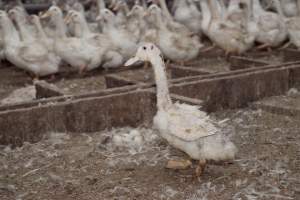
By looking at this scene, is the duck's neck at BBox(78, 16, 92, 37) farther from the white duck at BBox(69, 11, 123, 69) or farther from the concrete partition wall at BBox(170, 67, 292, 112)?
the concrete partition wall at BBox(170, 67, 292, 112)

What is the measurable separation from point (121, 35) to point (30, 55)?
1726mm

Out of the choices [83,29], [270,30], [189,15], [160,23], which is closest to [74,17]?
[83,29]

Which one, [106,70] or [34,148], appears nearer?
[34,148]

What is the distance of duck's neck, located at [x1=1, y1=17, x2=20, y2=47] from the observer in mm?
9156

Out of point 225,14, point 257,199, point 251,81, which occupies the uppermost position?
point 225,14

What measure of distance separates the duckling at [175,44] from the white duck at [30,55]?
5.66ft

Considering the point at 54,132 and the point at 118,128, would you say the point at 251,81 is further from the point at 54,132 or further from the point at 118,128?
the point at 54,132

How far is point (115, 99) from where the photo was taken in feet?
20.5

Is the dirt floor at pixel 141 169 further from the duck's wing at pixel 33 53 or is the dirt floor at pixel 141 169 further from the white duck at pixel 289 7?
the white duck at pixel 289 7

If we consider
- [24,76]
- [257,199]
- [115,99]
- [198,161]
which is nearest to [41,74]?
[24,76]

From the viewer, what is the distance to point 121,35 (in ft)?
32.2

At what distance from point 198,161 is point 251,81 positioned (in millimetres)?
2388

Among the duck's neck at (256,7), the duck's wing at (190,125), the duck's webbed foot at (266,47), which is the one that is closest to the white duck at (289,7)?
the duck's neck at (256,7)

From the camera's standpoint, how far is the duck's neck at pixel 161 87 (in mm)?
Result: 5004
